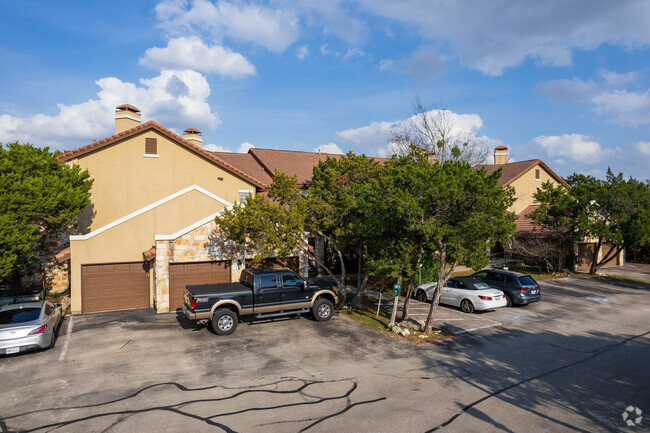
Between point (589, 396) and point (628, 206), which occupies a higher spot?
point (628, 206)

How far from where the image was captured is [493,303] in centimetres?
1677

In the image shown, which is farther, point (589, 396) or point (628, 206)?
point (628, 206)

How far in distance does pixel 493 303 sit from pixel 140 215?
605 inches

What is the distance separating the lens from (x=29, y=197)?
14.8 m

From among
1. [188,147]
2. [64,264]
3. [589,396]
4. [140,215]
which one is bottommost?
[589,396]

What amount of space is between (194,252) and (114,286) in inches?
141

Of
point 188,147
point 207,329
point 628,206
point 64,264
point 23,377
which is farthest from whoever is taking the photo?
point 628,206

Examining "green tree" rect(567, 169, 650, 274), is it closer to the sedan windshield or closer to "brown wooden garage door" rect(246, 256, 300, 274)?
"brown wooden garage door" rect(246, 256, 300, 274)

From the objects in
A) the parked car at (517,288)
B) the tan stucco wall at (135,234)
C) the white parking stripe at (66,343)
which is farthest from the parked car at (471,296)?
the white parking stripe at (66,343)

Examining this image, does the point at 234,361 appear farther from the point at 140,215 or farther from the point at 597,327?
the point at 597,327

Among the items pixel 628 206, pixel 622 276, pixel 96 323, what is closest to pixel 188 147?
pixel 96 323

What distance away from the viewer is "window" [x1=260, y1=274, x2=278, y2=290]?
14.1 meters

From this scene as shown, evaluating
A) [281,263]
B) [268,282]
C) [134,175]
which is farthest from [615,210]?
[134,175]

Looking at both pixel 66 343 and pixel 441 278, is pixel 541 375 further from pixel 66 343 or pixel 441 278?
pixel 66 343
